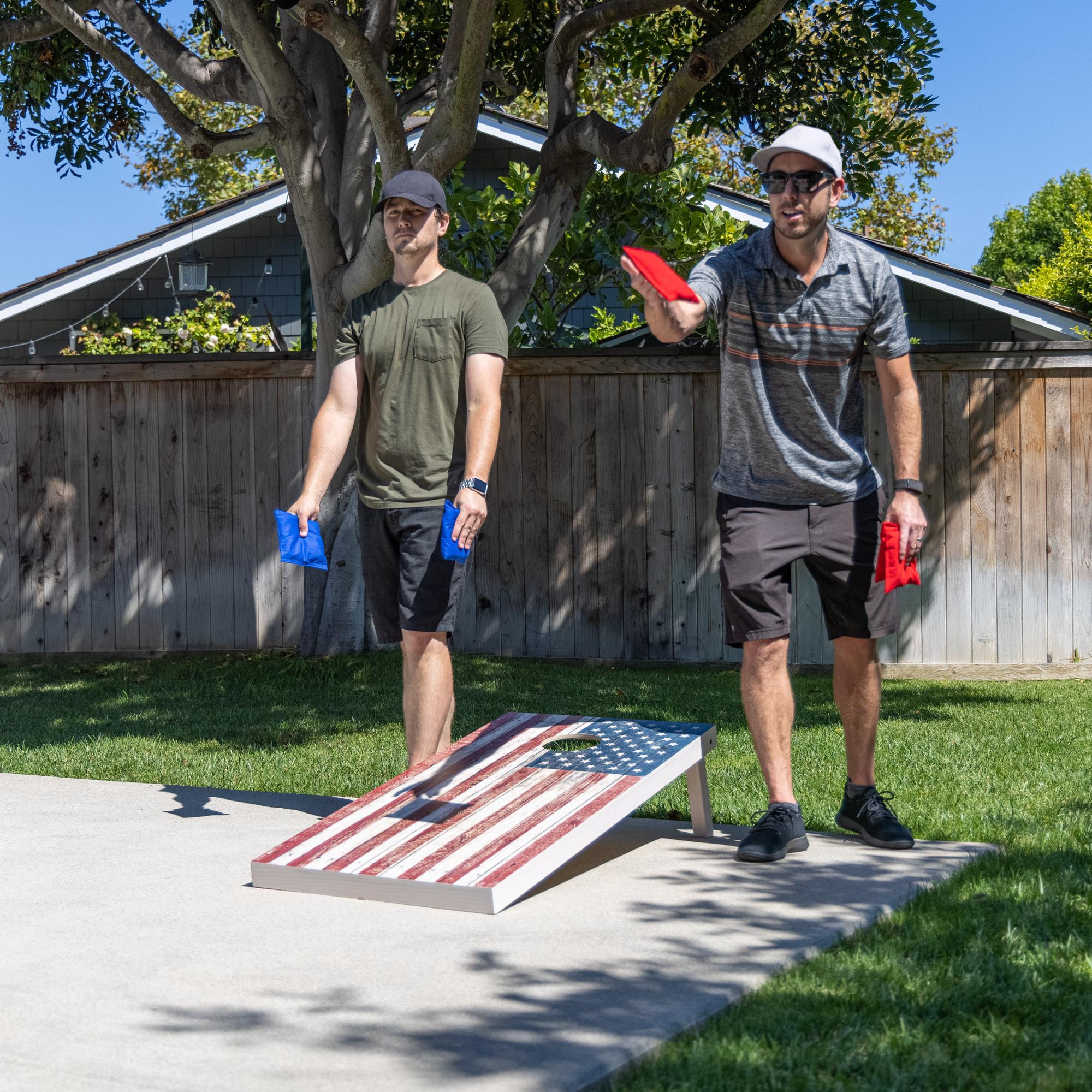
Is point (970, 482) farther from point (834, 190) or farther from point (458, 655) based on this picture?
point (834, 190)

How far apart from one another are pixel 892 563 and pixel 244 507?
5801mm

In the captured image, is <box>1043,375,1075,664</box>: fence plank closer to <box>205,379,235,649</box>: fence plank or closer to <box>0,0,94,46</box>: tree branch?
<box>205,379,235,649</box>: fence plank

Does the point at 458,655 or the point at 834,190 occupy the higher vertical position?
the point at 834,190

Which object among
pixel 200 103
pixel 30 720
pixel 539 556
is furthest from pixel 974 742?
pixel 200 103

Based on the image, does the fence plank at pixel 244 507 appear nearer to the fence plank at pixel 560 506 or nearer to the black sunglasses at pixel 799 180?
the fence plank at pixel 560 506

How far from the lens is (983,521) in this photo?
27.0 ft

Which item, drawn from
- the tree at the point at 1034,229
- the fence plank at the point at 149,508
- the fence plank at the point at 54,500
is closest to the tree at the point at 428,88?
the fence plank at the point at 149,508

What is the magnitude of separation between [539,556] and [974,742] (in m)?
3.45

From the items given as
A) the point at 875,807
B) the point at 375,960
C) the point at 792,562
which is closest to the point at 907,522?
the point at 792,562

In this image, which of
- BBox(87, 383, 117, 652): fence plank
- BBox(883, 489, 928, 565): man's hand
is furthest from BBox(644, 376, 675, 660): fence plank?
BBox(883, 489, 928, 565): man's hand

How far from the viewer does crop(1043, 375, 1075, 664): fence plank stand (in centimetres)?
816

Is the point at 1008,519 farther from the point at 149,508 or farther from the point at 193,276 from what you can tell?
the point at 193,276

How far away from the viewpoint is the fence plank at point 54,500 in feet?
29.0

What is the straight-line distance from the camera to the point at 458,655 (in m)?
8.60
